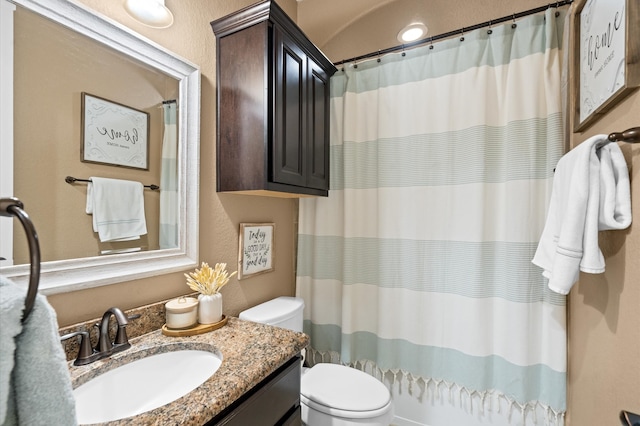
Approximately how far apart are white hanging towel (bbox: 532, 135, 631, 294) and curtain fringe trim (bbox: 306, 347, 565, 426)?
2.83ft

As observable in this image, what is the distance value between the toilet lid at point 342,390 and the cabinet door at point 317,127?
1.02m

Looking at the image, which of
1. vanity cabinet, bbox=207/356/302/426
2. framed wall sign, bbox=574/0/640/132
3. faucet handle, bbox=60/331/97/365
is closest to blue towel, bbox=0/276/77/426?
vanity cabinet, bbox=207/356/302/426

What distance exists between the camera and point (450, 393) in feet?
5.16

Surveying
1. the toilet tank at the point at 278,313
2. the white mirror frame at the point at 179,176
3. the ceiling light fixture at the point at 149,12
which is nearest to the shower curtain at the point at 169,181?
the white mirror frame at the point at 179,176

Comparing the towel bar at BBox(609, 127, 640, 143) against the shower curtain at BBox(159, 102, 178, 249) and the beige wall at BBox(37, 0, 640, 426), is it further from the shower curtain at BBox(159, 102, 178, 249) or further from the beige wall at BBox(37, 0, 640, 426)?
the shower curtain at BBox(159, 102, 178, 249)

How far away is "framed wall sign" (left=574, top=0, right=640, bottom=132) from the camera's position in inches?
30.0

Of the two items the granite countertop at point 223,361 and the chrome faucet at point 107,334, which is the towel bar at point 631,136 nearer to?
the granite countertop at point 223,361

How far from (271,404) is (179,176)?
3.11 feet

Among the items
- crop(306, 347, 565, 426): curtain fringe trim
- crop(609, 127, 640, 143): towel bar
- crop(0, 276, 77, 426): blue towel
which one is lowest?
crop(306, 347, 565, 426): curtain fringe trim

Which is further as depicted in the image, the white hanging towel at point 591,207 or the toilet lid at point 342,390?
the toilet lid at point 342,390

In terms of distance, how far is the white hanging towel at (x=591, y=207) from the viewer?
0.83 meters

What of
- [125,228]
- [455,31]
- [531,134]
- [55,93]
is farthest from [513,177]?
[55,93]

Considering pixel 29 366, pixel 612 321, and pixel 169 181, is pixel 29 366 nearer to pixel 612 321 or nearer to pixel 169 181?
pixel 169 181

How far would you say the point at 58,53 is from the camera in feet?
2.88
